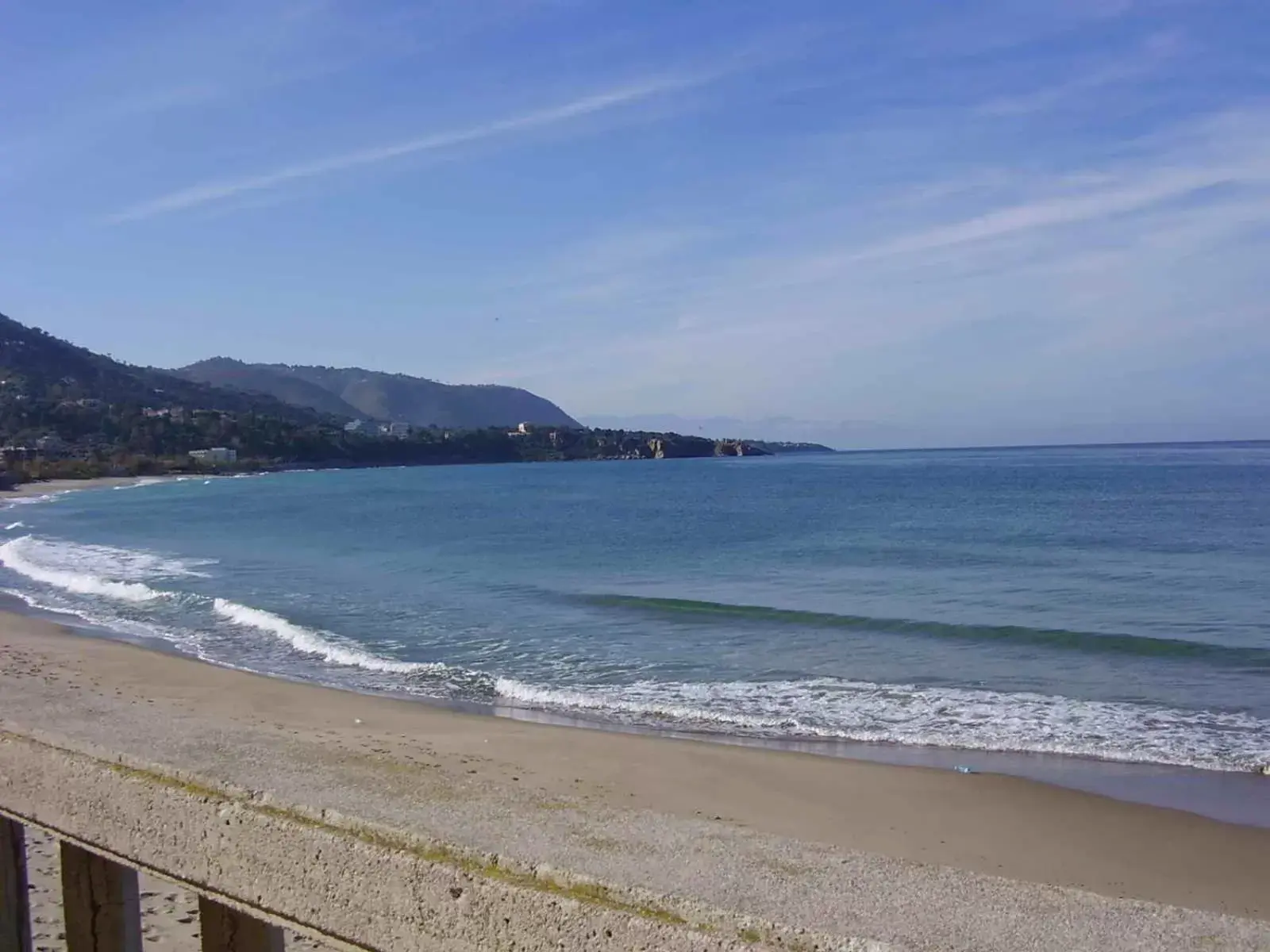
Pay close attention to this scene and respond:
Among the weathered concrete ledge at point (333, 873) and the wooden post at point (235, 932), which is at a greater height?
the weathered concrete ledge at point (333, 873)

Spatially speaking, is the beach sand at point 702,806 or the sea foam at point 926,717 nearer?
the beach sand at point 702,806

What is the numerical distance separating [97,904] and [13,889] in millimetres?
349

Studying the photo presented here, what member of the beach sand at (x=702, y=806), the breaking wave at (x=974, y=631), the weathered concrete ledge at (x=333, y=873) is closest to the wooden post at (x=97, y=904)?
the weathered concrete ledge at (x=333, y=873)

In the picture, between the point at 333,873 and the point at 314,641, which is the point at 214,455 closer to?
the point at 314,641

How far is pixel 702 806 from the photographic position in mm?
9219

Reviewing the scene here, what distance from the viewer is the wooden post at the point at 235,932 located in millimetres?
1925

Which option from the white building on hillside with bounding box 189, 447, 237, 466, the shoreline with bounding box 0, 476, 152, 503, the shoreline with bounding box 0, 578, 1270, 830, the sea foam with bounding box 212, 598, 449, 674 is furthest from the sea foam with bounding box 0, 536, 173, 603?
the white building on hillside with bounding box 189, 447, 237, 466

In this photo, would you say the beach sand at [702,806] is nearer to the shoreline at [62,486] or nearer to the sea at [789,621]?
the sea at [789,621]

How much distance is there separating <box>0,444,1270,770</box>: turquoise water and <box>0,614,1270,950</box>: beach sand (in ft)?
4.43

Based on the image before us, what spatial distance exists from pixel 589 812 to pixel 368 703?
11875 millimetres

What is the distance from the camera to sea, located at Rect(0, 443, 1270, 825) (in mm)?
11984

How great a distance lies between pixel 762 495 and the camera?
71688 mm

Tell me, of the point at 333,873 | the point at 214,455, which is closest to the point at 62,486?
the point at 214,455

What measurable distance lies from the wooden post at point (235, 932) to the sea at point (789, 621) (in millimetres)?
9068
